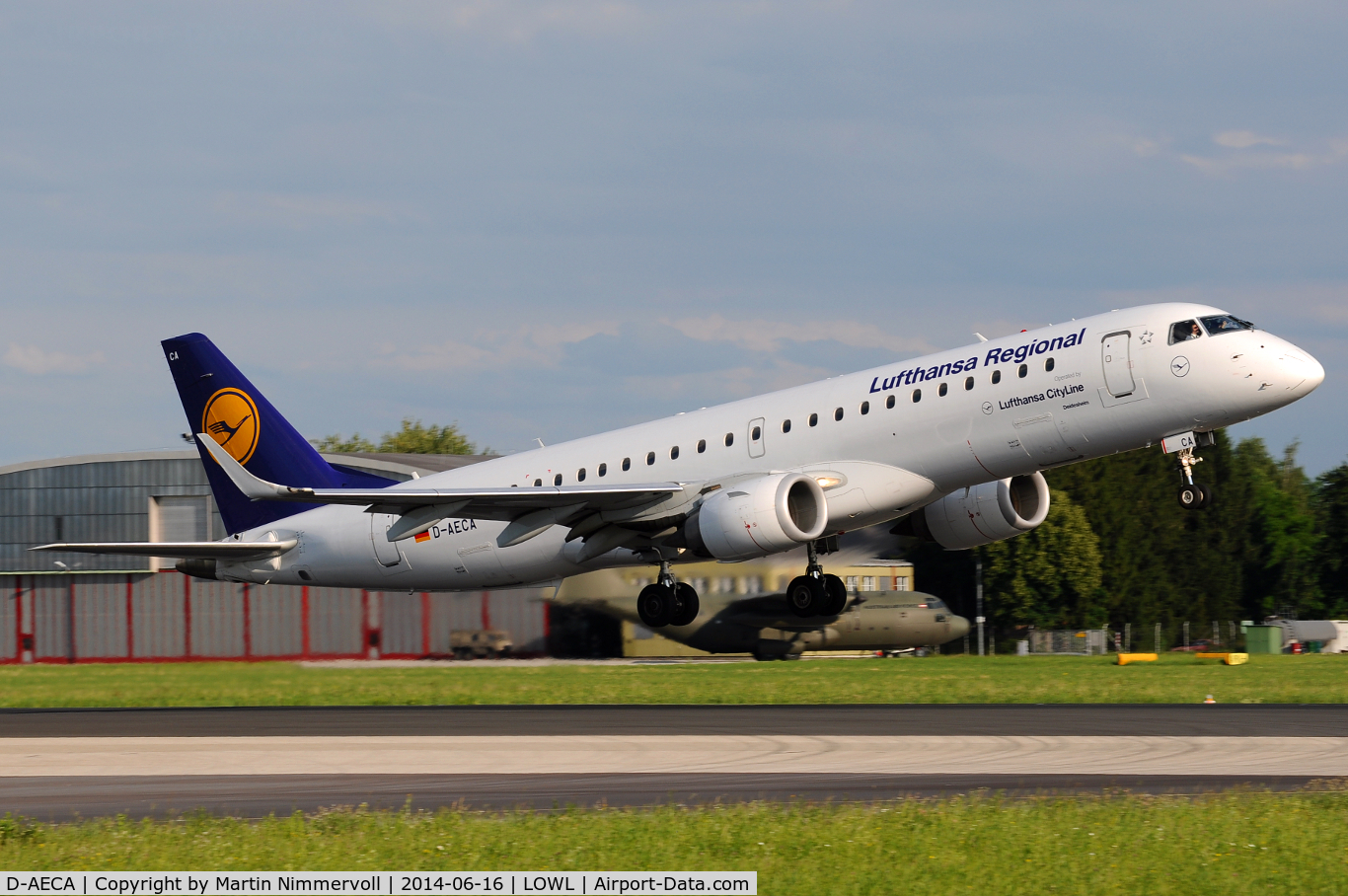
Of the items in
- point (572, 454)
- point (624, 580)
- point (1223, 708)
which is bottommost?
point (1223, 708)

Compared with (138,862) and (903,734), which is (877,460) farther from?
(138,862)

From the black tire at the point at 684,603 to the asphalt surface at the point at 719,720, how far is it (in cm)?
213

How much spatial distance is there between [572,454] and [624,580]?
8704 millimetres

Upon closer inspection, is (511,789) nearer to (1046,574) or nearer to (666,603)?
(666,603)

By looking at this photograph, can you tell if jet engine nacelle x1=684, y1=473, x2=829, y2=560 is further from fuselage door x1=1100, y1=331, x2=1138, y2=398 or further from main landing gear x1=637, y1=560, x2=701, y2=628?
fuselage door x1=1100, y1=331, x2=1138, y2=398

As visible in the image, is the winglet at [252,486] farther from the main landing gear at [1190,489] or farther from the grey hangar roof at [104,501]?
the grey hangar roof at [104,501]

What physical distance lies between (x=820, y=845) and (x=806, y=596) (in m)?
18.5

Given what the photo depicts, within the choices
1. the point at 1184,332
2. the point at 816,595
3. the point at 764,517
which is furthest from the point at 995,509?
the point at 1184,332

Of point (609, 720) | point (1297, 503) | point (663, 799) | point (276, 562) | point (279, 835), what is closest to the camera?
point (279, 835)

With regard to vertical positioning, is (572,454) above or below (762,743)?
above

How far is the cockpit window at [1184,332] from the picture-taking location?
26.1 meters

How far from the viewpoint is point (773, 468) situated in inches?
1180

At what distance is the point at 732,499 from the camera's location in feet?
95.2

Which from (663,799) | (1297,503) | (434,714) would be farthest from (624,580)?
(1297,503)
